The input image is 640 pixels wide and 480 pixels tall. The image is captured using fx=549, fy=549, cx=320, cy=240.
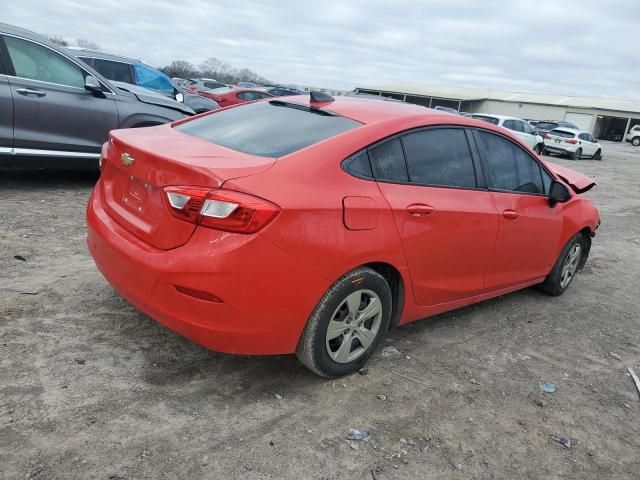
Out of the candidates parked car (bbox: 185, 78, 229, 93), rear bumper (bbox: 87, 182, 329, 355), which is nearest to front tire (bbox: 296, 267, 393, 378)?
rear bumper (bbox: 87, 182, 329, 355)

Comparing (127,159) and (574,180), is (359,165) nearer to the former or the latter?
(127,159)

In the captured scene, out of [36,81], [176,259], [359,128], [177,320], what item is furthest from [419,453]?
[36,81]

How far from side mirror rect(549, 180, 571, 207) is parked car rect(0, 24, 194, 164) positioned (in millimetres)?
4995

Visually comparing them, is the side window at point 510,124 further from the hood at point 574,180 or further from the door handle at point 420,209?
the door handle at point 420,209

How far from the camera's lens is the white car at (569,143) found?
81.8ft

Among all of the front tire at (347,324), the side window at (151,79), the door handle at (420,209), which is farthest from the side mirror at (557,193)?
the side window at (151,79)

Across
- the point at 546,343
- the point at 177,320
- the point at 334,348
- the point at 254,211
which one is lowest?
the point at 546,343

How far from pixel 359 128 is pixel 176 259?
130 cm

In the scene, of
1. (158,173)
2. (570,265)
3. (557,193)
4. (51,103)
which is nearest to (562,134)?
(570,265)

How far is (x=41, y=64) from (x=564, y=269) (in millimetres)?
5952

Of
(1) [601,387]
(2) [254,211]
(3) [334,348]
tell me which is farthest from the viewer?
(1) [601,387]

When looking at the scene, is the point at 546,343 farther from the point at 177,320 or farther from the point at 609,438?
the point at 177,320

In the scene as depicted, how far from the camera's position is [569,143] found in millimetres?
24891

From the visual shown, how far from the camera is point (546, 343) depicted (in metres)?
4.16
